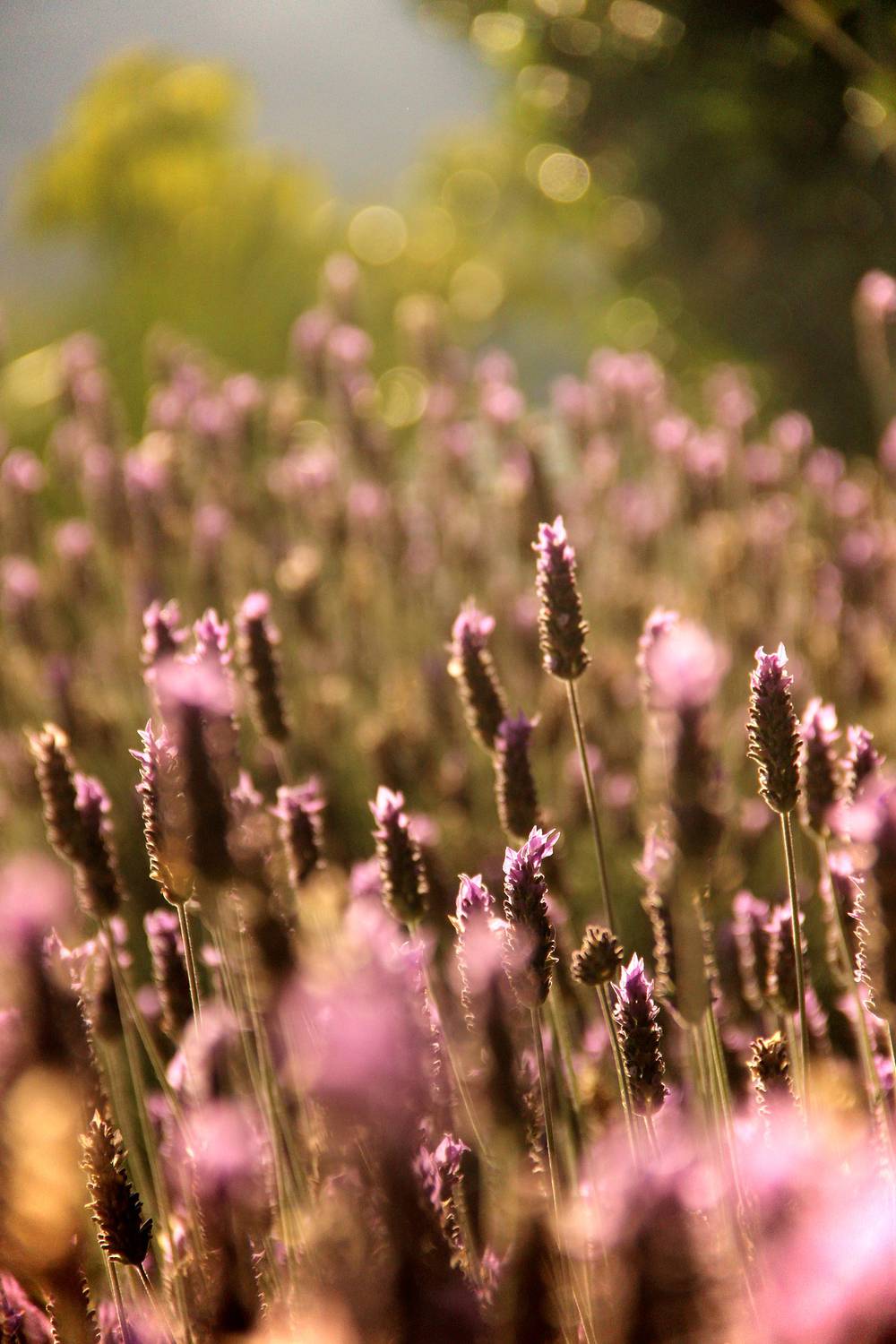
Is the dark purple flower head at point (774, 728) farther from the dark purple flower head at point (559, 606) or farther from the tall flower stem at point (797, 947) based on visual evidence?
the dark purple flower head at point (559, 606)

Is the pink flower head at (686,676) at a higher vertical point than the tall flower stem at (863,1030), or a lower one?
higher

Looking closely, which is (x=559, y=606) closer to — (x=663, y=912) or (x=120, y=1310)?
(x=663, y=912)

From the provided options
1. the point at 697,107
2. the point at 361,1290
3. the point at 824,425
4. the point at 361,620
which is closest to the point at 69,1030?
the point at 361,1290

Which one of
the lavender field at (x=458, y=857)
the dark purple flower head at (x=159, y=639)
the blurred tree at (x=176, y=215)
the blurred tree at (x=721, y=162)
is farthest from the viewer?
the blurred tree at (x=176, y=215)

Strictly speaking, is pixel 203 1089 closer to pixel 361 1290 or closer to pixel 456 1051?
pixel 456 1051

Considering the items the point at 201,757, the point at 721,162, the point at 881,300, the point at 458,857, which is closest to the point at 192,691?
the point at 201,757

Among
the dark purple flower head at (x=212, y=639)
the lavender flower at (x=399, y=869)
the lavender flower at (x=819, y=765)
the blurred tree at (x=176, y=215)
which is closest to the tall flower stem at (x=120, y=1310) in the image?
the lavender flower at (x=399, y=869)
